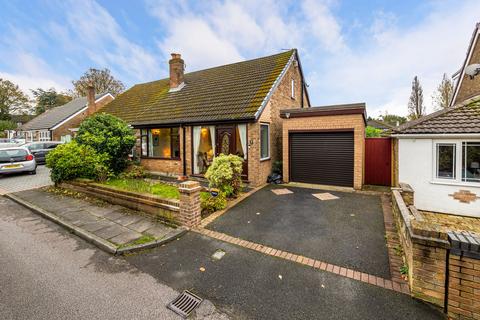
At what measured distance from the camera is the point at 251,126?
8906 millimetres

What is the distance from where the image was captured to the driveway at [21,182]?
8977 millimetres

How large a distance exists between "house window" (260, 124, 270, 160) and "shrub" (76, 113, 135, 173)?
648cm

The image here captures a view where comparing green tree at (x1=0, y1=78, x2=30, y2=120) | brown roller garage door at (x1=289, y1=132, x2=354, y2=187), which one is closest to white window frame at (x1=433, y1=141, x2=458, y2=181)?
brown roller garage door at (x1=289, y1=132, x2=354, y2=187)

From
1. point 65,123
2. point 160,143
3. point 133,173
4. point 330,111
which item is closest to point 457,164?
point 330,111

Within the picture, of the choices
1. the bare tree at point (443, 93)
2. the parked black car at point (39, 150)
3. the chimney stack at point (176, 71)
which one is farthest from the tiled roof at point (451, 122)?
the bare tree at point (443, 93)

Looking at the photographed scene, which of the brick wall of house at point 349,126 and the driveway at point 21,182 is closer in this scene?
the brick wall of house at point 349,126

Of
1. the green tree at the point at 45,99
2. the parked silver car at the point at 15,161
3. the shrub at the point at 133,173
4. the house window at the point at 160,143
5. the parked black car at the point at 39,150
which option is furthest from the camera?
the green tree at the point at 45,99

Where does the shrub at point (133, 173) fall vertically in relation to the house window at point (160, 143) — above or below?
below

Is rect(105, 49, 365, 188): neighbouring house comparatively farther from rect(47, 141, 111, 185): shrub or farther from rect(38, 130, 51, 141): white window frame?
rect(38, 130, 51, 141): white window frame

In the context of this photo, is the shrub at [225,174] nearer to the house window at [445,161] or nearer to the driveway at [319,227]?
the driveway at [319,227]

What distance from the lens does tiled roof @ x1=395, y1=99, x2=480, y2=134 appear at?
6.47 m

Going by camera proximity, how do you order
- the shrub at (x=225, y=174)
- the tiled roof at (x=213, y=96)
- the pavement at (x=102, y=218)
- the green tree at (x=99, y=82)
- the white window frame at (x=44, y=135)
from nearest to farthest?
the pavement at (x=102, y=218)
the shrub at (x=225, y=174)
the tiled roof at (x=213, y=96)
the white window frame at (x=44, y=135)
the green tree at (x=99, y=82)

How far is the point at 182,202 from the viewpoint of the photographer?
5043mm

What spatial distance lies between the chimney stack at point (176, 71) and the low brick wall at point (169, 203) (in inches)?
367
